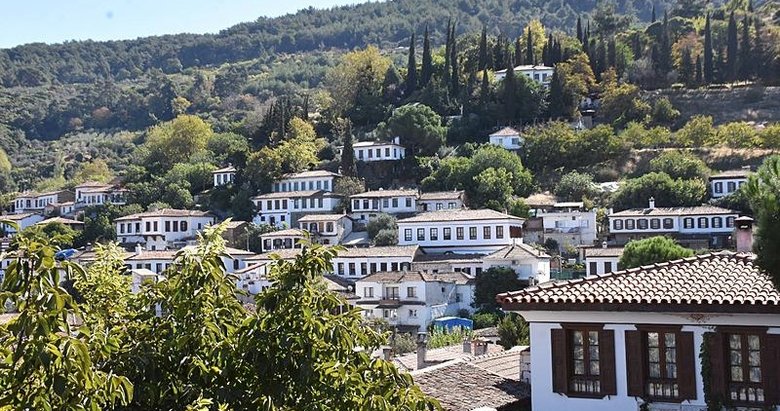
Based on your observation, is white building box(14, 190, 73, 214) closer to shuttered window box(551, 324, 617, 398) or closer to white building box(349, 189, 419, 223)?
white building box(349, 189, 419, 223)

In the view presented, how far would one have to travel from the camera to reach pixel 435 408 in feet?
29.2

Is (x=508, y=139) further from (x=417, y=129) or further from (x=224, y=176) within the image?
(x=224, y=176)

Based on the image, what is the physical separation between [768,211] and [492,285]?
49.3 m

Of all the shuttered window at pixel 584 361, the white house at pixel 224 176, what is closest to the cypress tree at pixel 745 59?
the white house at pixel 224 176

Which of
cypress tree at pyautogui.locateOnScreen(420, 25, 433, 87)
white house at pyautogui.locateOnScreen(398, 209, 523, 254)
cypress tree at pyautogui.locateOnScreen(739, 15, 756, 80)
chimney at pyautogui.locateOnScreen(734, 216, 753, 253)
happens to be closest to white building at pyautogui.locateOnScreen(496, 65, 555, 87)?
→ cypress tree at pyautogui.locateOnScreen(420, 25, 433, 87)

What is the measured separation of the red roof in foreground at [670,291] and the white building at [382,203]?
63.5 metres

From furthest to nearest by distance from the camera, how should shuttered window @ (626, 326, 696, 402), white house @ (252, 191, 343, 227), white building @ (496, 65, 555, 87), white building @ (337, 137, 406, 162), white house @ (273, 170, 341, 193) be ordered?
white building @ (496, 65, 555, 87), white building @ (337, 137, 406, 162), white house @ (273, 170, 341, 193), white house @ (252, 191, 343, 227), shuttered window @ (626, 326, 696, 402)

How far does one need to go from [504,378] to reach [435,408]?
939 cm

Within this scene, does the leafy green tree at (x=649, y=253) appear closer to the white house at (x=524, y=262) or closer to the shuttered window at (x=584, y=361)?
the white house at (x=524, y=262)

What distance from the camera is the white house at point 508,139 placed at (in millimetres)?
88875

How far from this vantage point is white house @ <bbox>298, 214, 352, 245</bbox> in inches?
2975

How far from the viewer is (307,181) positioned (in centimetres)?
8700

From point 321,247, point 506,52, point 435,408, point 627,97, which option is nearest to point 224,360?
point 321,247

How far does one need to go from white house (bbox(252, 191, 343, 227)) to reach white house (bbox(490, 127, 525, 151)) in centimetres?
1480
